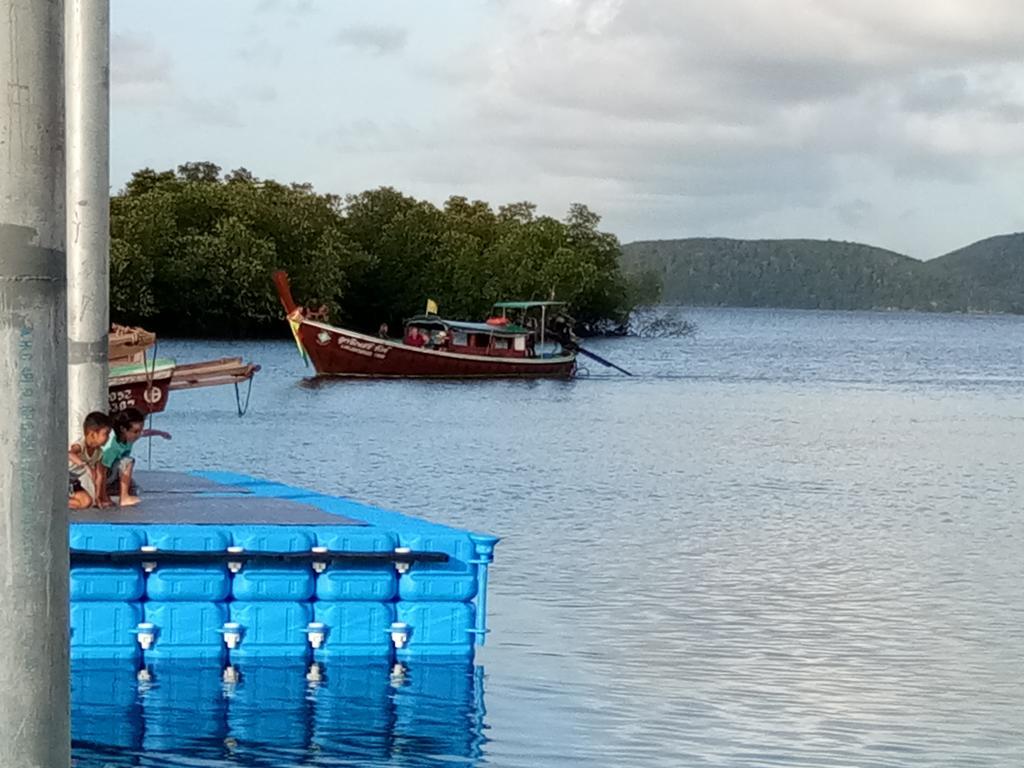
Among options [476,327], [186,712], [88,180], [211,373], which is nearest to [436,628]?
[186,712]

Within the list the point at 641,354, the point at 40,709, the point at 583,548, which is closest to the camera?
the point at 40,709

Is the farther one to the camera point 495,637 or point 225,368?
point 225,368

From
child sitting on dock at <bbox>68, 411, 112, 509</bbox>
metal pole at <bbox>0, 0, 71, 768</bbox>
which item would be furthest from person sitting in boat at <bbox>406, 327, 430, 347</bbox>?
metal pole at <bbox>0, 0, 71, 768</bbox>

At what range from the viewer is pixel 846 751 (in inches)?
460

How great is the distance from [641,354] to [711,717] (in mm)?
104443

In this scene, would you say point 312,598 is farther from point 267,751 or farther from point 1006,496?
point 1006,496

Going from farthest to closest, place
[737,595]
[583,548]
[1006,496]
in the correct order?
1. [1006,496]
2. [583,548]
3. [737,595]

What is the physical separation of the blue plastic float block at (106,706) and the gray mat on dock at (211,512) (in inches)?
41.4

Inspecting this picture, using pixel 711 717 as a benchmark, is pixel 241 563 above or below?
above

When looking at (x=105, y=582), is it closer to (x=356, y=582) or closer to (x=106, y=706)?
(x=106, y=706)

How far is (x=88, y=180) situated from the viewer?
43.4 ft

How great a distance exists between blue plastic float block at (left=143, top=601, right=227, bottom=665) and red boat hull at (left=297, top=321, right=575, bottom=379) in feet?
196

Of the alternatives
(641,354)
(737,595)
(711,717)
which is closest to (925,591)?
(737,595)

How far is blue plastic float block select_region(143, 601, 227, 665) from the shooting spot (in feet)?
41.5
